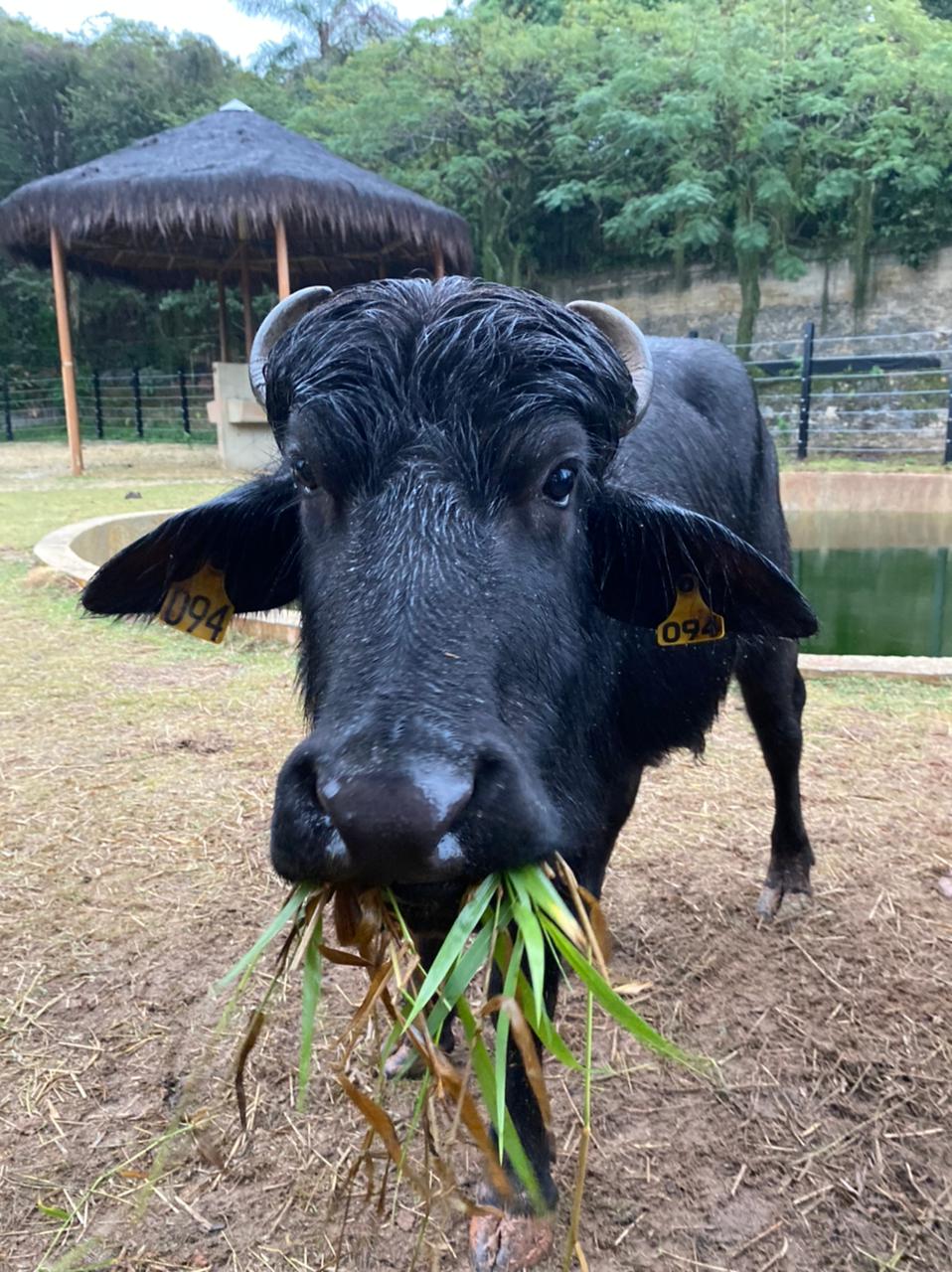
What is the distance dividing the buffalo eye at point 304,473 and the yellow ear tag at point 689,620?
843mm

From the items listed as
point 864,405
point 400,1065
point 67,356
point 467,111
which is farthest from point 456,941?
point 467,111

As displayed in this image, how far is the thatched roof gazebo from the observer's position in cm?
1315

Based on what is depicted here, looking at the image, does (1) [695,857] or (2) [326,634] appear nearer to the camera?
(2) [326,634]

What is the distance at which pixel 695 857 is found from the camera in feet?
→ 10.9

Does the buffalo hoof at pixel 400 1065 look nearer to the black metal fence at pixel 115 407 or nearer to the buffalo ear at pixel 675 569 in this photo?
the buffalo ear at pixel 675 569

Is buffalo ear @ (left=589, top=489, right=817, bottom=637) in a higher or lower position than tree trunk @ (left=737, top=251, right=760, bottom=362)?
lower

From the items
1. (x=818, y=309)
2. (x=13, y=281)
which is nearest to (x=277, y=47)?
(x=13, y=281)

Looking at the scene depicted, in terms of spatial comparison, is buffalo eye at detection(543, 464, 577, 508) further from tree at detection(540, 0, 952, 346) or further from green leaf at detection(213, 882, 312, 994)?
tree at detection(540, 0, 952, 346)

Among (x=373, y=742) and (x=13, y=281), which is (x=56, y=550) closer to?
(x=373, y=742)

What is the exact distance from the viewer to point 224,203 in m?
13.1

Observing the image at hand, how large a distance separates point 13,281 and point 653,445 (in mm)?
29064

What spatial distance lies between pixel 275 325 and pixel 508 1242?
214 centimetres

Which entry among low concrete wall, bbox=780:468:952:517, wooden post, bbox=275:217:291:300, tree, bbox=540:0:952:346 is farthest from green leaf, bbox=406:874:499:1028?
tree, bbox=540:0:952:346

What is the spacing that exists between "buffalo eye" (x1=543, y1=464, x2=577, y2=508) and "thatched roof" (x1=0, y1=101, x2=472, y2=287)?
12.9 meters
